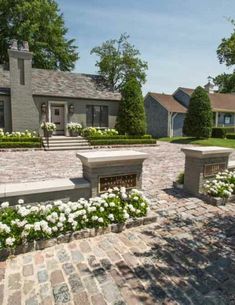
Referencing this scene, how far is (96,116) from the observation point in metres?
20.2

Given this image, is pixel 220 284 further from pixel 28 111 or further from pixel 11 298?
pixel 28 111

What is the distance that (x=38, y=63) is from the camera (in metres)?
28.1

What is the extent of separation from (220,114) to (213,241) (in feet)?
94.4

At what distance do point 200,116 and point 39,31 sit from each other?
20570mm

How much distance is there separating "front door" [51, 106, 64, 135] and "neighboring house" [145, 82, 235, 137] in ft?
42.8

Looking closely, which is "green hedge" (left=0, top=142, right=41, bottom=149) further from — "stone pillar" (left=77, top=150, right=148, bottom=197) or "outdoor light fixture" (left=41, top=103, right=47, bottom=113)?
"stone pillar" (left=77, top=150, right=148, bottom=197)

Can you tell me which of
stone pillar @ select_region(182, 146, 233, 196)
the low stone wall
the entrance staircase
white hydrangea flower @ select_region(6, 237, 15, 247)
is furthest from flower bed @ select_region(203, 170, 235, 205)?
the entrance staircase

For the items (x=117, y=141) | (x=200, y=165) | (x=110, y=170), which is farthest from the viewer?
(x=117, y=141)

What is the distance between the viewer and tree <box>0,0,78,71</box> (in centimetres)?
2505

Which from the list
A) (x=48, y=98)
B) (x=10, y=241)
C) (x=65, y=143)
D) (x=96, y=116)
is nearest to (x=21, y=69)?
(x=48, y=98)

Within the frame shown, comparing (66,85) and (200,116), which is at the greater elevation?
(66,85)

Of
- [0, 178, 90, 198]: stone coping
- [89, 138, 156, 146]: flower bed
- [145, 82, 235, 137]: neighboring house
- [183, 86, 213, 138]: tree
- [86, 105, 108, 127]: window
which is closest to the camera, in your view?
[0, 178, 90, 198]: stone coping

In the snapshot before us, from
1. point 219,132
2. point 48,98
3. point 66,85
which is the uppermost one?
point 66,85

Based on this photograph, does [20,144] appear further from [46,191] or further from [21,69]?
[46,191]
